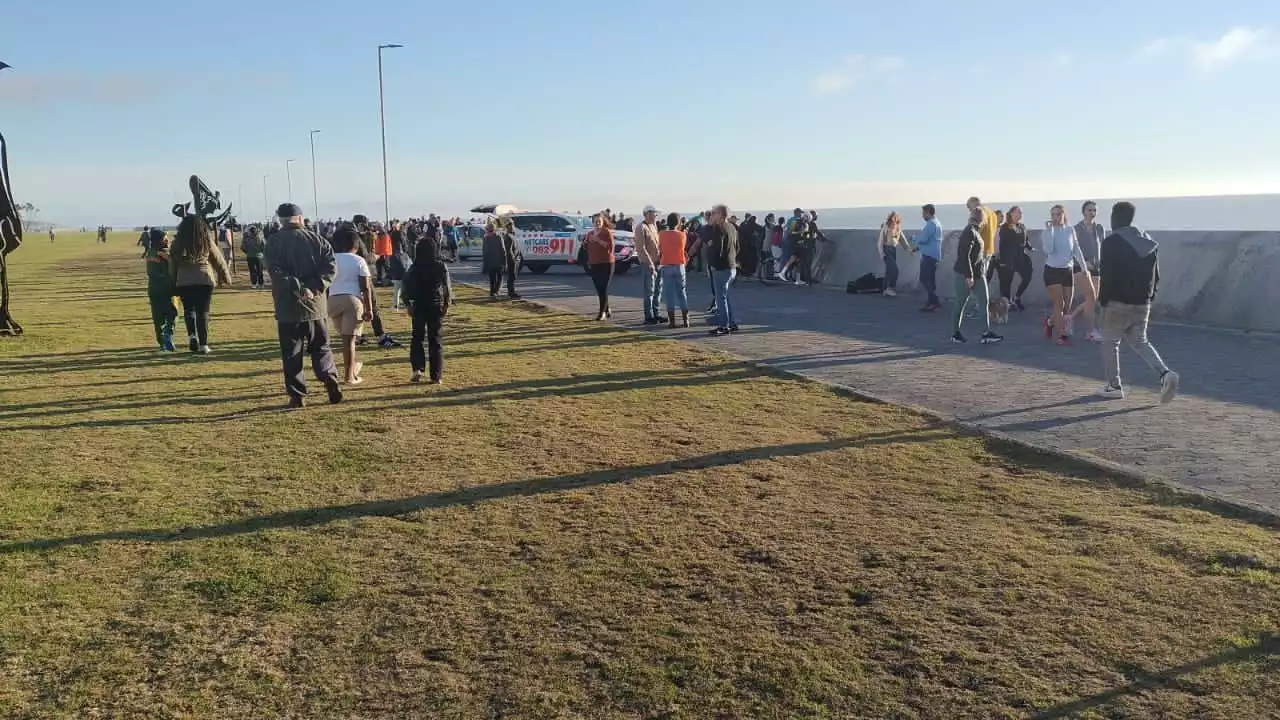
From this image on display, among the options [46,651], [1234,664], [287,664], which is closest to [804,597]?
[1234,664]

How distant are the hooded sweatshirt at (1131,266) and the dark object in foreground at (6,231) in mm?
14396

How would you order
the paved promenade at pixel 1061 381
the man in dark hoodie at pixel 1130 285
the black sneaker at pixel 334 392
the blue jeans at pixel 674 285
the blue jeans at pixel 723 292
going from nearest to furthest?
the paved promenade at pixel 1061 381 < the man in dark hoodie at pixel 1130 285 < the black sneaker at pixel 334 392 < the blue jeans at pixel 723 292 < the blue jeans at pixel 674 285

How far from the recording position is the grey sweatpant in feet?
27.0

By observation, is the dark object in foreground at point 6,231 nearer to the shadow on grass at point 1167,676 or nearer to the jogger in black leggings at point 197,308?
the jogger in black leggings at point 197,308

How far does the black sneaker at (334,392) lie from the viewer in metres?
8.80

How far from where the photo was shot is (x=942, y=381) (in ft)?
31.8

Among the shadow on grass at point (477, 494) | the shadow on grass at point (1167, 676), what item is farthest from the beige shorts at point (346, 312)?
the shadow on grass at point (1167, 676)

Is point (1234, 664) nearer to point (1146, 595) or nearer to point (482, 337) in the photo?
point (1146, 595)

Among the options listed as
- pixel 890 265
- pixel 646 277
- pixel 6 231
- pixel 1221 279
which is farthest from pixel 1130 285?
pixel 6 231

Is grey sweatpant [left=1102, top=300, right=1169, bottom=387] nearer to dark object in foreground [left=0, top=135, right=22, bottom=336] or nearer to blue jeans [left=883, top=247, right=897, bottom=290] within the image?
blue jeans [left=883, top=247, right=897, bottom=290]

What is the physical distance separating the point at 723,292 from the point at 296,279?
22.5ft

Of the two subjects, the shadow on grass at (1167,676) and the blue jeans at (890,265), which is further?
the blue jeans at (890,265)

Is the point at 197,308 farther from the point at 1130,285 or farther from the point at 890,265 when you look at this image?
the point at 890,265

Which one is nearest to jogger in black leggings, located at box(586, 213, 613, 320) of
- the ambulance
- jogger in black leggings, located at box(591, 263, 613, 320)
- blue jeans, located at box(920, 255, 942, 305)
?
jogger in black leggings, located at box(591, 263, 613, 320)
